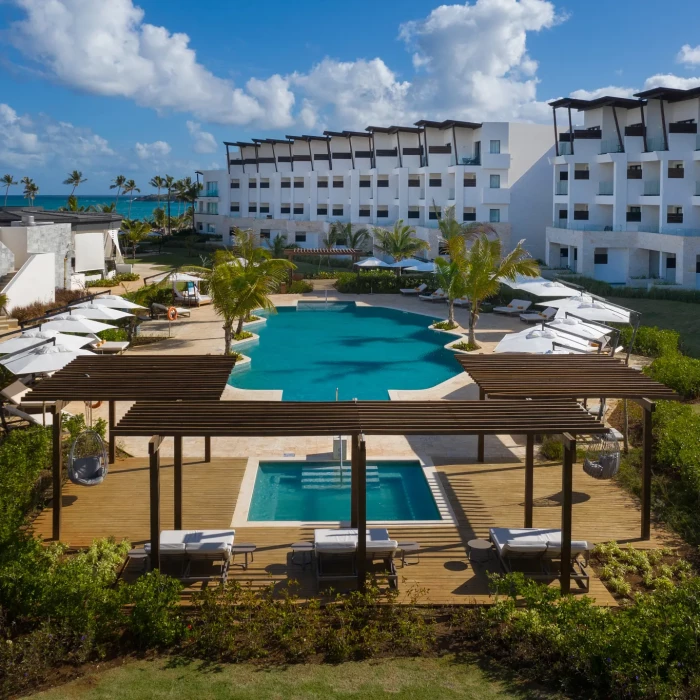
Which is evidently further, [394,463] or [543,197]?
[543,197]

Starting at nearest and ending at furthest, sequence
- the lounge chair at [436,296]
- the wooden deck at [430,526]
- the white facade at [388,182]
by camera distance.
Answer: the wooden deck at [430,526]
the lounge chair at [436,296]
the white facade at [388,182]

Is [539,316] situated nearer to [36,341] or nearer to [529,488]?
[36,341]

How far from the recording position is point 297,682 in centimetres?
882

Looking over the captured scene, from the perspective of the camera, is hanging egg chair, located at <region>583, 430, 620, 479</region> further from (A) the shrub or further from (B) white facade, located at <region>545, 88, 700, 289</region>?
(B) white facade, located at <region>545, 88, 700, 289</region>

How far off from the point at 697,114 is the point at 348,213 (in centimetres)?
3304

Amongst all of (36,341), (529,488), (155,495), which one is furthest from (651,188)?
(155,495)

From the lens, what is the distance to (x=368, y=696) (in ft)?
28.1

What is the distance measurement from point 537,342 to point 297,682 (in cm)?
1221

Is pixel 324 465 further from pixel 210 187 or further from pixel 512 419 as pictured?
pixel 210 187

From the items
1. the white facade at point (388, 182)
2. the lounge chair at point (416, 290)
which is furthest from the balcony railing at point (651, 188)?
the lounge chair at point (416, 290)

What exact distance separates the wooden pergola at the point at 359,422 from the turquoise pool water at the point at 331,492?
7.51 ft

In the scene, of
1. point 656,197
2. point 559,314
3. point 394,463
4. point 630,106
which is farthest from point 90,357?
point 630,106

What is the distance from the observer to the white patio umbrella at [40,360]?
1708 cm

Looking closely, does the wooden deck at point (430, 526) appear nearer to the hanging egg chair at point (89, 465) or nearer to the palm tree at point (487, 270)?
the hanging egg chair at point (89, 465)
